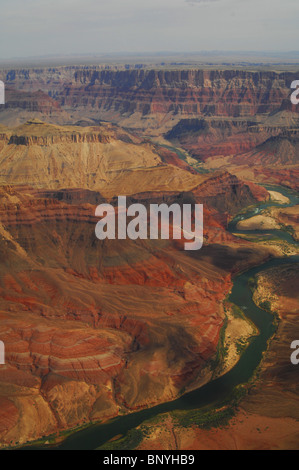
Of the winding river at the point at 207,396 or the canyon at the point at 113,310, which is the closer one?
the winding river at the point at 207,396

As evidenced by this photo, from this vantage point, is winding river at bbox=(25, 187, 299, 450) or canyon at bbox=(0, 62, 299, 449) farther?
canyon at bbox=(0, 62, 299, 449)

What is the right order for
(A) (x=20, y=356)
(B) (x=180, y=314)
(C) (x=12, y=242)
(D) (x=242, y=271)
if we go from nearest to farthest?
(A) (x=20, y=356)
(B) (x=180, y=314)
(C) (x=12, y=242)
(D) (x=242, y=271)

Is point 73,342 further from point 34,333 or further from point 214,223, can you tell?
point 214,223

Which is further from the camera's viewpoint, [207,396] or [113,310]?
[113,310]

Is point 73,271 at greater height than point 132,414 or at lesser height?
greater

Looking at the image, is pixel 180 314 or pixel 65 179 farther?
pixel 65 179

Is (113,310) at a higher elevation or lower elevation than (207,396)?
higher

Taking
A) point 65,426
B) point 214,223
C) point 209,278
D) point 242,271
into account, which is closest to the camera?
point 65,426

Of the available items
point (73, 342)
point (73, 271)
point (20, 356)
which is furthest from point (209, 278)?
point (20, 356)

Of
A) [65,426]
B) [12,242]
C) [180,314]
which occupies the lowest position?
[65,426]

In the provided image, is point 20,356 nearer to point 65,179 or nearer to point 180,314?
point 180,314
